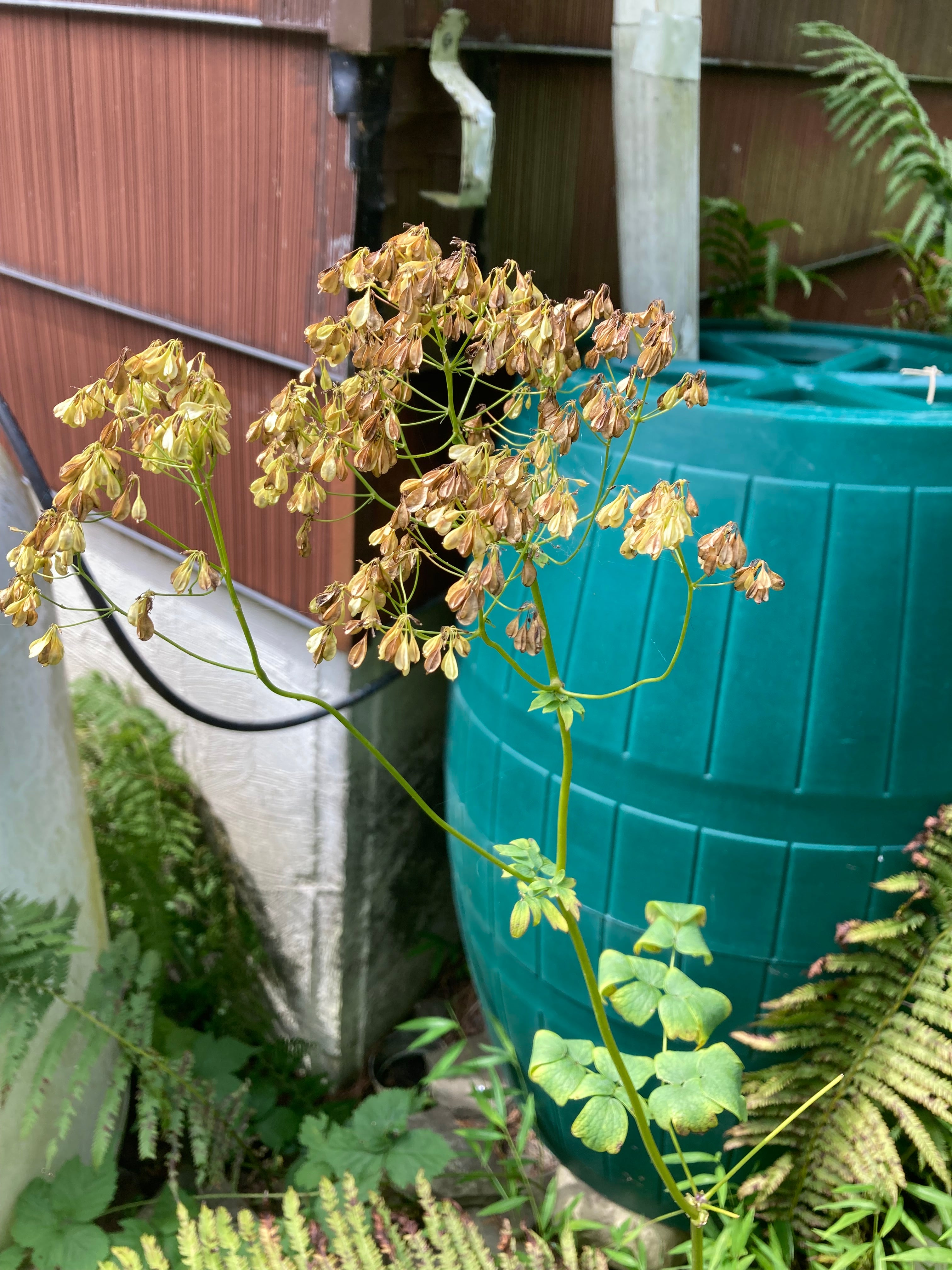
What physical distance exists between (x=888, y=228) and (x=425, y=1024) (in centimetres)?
201

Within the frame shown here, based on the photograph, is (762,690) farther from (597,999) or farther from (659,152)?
(659,152)

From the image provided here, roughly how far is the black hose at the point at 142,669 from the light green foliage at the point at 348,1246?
2.19 ft

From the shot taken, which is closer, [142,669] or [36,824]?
[36,824]

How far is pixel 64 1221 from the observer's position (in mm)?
1420

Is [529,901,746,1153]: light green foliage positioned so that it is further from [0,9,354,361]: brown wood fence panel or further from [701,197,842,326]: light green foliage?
[701,197,842,326]: light green foliage

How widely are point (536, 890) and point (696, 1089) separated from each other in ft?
0.82

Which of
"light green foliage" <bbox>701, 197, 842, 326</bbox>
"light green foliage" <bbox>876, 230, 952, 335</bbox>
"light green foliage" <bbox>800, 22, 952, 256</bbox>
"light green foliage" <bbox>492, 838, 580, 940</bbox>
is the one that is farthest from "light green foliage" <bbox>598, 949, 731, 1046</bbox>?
"light green foliage" <bbox>876, 230, 952, 335</bbox>

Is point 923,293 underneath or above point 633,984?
above

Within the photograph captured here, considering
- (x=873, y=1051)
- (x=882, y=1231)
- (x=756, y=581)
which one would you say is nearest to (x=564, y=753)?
(x=756, y=581)

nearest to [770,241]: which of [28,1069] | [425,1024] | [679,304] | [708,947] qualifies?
[679,304]

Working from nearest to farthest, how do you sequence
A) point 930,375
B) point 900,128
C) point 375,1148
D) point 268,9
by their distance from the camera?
point 930,375 → point 268,9 → point 375,1148 → point 900,128

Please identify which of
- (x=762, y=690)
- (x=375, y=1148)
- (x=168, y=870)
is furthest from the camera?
(x=168, y=870)

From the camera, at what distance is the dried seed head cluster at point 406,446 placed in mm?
690

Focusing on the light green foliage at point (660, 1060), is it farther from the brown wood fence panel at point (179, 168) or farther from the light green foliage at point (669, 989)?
the brown wood fence panel at point (179, 168)
